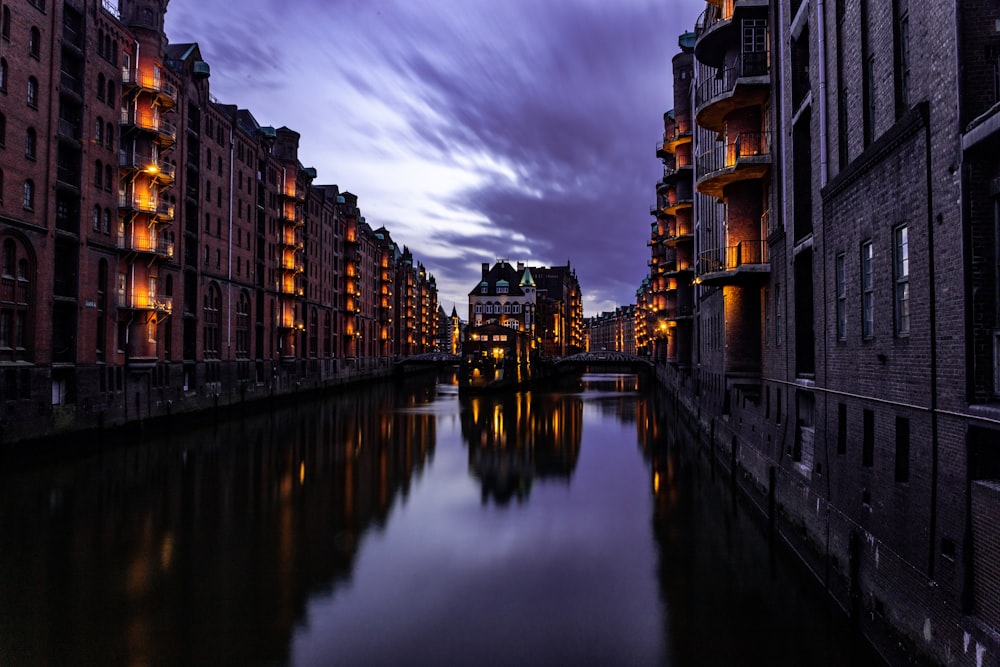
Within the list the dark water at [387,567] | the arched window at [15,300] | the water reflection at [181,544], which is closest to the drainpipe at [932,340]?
the dark water at [387,567]

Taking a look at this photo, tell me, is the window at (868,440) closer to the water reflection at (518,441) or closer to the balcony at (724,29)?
the water reflection at (518,441)

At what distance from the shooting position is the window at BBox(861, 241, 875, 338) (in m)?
12.3

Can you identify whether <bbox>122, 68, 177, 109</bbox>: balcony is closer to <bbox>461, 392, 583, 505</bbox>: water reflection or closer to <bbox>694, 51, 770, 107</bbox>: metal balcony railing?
<bbox>461, 392, 583, 505</bbox>: water reflection

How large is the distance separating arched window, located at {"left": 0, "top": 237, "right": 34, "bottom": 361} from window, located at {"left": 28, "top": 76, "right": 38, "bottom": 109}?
21.1 feet

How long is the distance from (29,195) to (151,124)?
35.5 ft

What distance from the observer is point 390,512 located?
21.4m

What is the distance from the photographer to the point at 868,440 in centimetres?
1198

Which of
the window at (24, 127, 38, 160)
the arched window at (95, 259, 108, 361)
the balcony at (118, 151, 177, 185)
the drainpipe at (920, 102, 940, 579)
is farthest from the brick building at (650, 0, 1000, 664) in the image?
the balcony at (118, 151, 177, 185)

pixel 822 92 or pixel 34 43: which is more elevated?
pixel 34 43

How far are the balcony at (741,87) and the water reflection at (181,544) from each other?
17572 millimetres

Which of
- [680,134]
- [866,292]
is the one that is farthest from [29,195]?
[680,134]

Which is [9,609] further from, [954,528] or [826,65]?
[826,65]

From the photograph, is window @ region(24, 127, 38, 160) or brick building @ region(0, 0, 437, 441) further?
window @ region(24, 127, 38, 160)

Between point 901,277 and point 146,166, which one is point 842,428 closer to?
point 901,277
